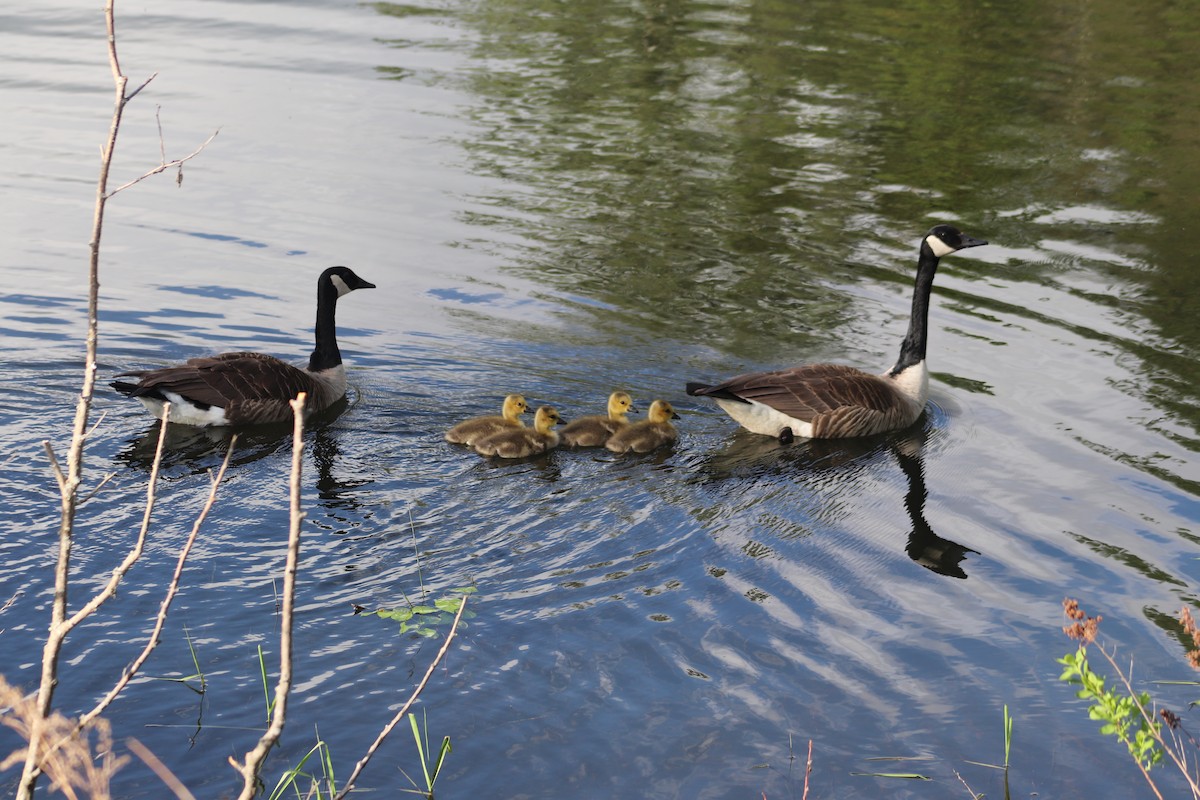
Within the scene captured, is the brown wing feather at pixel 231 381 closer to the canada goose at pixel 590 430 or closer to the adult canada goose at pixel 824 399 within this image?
the canada goose at pixel 590 430

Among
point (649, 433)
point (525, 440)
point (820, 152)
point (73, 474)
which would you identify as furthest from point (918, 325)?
point (73, 474)

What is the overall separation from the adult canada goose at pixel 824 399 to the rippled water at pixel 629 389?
23 centimetres

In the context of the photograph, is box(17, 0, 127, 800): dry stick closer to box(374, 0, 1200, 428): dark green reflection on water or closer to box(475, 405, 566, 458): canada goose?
box(475, 405, 566, 458): canada goose

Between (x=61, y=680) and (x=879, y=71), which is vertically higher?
(x=879, y=71)

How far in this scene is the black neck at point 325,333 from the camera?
10.9 meters

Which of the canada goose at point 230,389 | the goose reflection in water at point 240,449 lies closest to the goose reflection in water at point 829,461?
the goose reflection in water at point 240,449

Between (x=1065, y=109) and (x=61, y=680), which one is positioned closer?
(x=61, y=680)

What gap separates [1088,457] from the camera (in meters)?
9.84

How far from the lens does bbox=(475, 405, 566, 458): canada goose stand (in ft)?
31.1

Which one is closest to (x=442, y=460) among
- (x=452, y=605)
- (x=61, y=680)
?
(x=452, y=605)

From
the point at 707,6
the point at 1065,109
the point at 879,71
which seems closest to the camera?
the point at 1065,109

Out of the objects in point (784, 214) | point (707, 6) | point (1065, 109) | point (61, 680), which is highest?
point (707, 6)

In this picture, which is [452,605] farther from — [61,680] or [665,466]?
[665,466]

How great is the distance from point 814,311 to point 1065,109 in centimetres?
985
